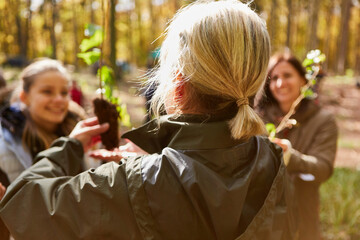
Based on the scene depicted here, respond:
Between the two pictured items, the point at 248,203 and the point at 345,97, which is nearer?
the point at 248,203

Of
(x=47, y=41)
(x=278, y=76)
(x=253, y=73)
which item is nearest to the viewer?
(x=253, y=73)

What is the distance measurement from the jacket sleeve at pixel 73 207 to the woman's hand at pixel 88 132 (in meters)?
0.49

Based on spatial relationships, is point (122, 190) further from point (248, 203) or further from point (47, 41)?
point (47, 41)

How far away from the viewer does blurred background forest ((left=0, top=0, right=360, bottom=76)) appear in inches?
848

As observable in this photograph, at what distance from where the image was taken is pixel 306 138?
2818 mm

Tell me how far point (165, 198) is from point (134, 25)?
36538 mm

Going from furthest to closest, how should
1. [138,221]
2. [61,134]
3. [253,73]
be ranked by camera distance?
[61,134] → [253,73] → [138,221]

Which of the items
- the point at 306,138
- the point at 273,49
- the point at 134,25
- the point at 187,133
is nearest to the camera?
the point at 187,133

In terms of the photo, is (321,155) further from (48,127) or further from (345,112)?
(345,112)

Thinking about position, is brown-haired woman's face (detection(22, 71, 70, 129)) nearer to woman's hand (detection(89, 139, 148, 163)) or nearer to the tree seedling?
the tree seedling

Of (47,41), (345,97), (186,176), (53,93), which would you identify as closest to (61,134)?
(53,93)

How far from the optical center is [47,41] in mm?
33719

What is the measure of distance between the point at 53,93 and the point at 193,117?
1.76 m

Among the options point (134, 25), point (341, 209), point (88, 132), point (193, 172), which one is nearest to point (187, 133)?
point (193, 172)
